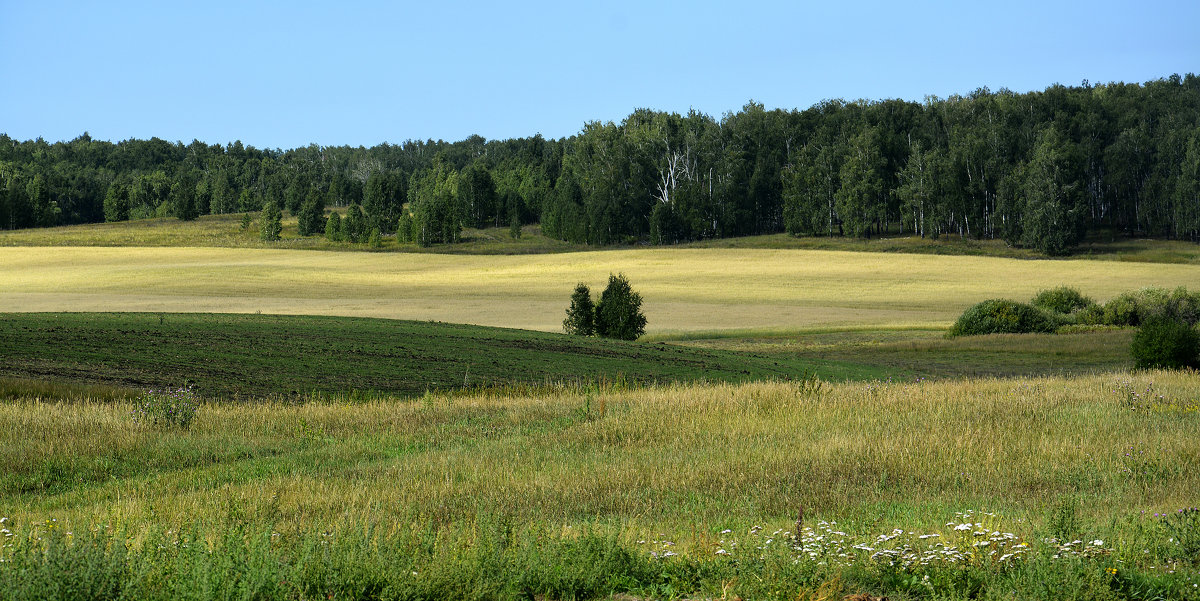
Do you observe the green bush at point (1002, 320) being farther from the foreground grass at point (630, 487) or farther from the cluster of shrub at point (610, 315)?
the foreground grass at point (630, 487)

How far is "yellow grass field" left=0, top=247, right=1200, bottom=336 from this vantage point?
60812 millimetres

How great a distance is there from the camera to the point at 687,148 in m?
140

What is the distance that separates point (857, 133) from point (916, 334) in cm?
8290

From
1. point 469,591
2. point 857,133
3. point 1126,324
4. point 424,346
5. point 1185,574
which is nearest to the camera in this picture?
point 469,591

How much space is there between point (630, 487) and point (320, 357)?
1757 centimetres

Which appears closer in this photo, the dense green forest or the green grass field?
the green grass field

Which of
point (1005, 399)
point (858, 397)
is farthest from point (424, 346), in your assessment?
point (1005, 399)

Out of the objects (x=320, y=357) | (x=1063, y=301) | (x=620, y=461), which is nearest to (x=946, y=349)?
(x=1063, y=301)

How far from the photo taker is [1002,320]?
51.6 m

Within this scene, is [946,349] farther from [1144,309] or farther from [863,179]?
[863,179]

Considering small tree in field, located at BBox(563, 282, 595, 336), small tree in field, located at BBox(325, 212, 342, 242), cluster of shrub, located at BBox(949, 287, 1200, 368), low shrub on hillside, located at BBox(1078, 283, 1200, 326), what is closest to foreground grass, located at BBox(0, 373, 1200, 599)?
small tree in field, located at BBox(563, 282, 595, 336)

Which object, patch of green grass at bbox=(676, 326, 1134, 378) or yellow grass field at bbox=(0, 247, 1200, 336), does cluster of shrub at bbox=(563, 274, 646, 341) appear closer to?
patch of green grass at bbox=(676, 326, 1134, 378)

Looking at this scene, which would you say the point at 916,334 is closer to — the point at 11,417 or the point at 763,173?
the point at 11,417

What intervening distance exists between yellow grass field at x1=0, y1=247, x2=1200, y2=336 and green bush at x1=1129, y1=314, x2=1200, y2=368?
24.8m
